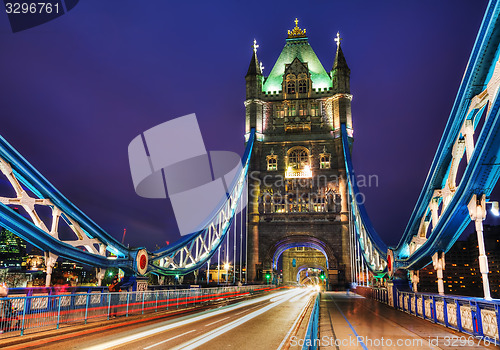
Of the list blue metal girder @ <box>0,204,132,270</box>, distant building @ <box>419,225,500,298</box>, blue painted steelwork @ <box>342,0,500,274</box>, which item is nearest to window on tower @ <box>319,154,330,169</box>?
blue painted steelwork @ <box>342,0,500,274</box>

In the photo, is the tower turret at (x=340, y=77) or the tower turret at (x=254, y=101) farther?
the tower turret at (x=254, y=101)

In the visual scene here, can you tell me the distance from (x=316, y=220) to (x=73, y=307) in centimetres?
3864

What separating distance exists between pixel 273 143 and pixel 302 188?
7.37 m

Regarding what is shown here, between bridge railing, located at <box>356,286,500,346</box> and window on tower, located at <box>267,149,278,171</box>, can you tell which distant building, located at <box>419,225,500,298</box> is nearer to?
window on tower, located at <box>267,149,278,171</box>

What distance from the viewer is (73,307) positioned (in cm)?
1339

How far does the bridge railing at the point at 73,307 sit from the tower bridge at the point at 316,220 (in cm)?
5

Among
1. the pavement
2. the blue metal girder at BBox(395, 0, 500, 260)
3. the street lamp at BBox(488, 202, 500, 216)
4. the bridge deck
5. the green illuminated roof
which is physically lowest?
the pavement

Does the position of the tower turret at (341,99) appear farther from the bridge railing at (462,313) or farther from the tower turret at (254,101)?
the bridge railing at (462,313)

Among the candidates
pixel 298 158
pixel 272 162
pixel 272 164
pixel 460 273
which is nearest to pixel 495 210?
pixel 298 158

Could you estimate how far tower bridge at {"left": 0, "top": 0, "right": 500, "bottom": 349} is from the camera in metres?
11.8

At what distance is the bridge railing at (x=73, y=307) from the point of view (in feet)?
36.8

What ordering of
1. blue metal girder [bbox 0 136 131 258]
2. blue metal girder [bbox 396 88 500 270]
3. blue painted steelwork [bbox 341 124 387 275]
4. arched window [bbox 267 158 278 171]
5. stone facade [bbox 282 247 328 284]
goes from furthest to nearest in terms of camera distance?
stone facade [bbox 282 247 328 284]
arched window [bbox 267 158 278 171]
blue painted steelwork [bbox 341 124 387 275]
blue metal girder [bbox 0 136 131 258]
blue metal girder [bbox 396 88 500 270]

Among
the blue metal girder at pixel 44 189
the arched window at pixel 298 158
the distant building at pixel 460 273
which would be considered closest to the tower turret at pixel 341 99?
the arched window at pixel 298 158

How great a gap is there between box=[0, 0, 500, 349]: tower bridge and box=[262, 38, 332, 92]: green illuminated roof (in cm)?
117
